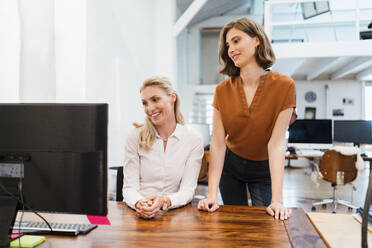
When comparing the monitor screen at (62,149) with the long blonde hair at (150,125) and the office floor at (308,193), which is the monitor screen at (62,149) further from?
the office floor at (308,193)

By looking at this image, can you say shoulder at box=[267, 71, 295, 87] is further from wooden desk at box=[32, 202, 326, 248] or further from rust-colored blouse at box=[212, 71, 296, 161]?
wooden desk at box=[32, 202, 326, 248]

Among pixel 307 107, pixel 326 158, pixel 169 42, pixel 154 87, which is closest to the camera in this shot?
pixel 154 87

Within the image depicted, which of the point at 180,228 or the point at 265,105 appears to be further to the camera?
the point at 265,105

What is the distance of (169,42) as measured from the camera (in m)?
4.89

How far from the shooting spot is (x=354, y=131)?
4.89 m

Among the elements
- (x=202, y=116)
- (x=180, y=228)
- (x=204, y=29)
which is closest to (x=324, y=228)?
(x=180, y=228)

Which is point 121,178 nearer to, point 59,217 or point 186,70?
point 59,217

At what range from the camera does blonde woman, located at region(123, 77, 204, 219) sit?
1.41m

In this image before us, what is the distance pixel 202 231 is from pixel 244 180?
2.23ft

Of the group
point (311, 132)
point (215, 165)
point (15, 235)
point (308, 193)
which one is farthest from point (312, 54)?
point (15, 235)

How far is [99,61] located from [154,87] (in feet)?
5.35

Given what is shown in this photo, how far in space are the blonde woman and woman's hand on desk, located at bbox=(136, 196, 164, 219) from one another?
0.28 m

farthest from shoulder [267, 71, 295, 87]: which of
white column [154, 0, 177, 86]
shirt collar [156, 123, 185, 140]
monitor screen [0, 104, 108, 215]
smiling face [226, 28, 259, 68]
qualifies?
white column [154, 0, 177, 86]

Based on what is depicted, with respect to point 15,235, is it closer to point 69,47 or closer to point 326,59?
point 69,47
